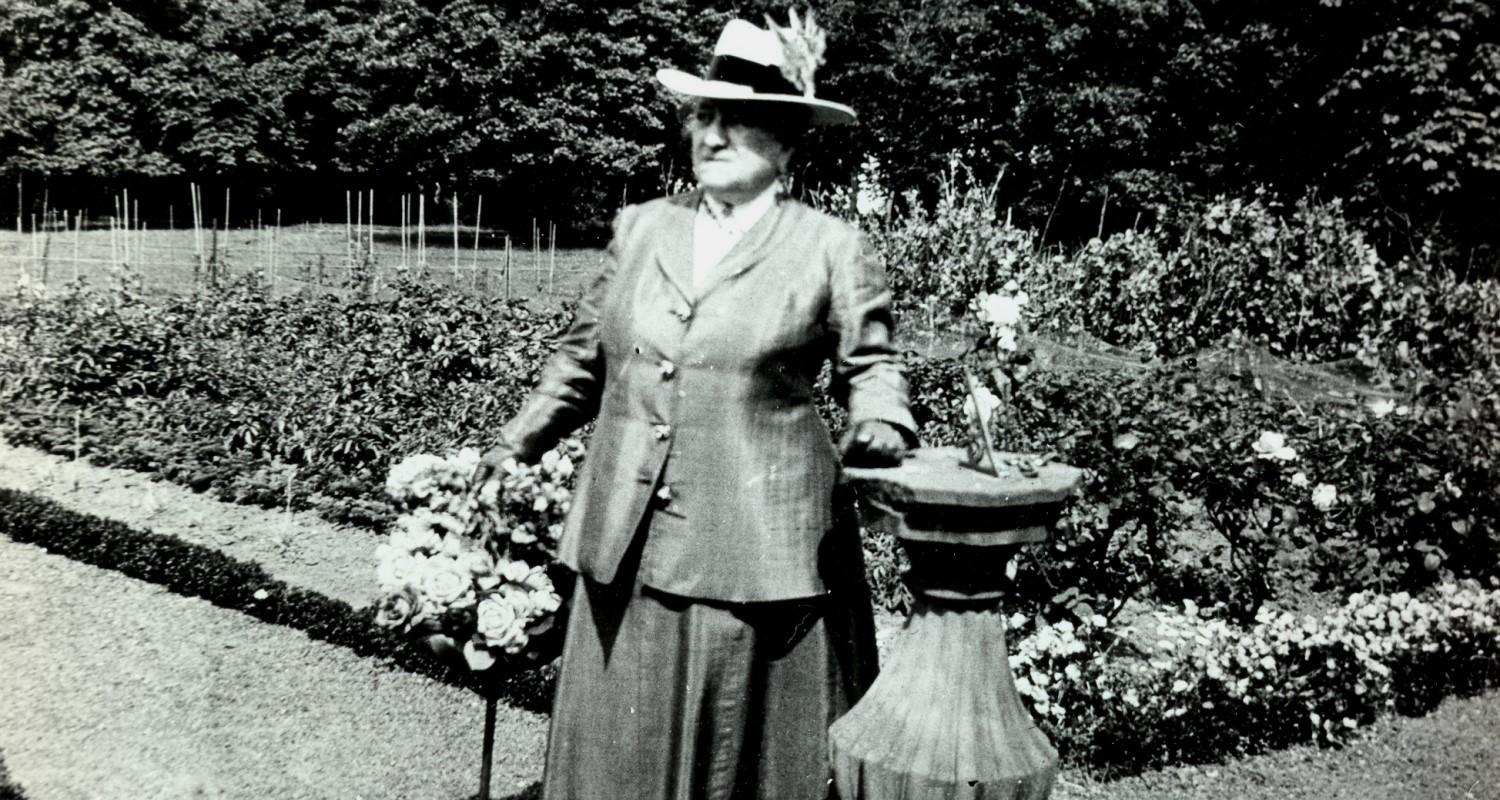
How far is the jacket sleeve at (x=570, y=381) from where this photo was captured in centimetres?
268

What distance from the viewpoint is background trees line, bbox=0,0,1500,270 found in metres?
18.2

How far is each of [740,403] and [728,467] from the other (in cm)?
13

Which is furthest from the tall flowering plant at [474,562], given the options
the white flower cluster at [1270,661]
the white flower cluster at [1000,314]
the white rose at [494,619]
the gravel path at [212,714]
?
the white flower cluster at [1270,661]

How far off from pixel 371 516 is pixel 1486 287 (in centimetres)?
682

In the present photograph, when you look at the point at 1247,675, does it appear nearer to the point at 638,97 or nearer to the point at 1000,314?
the point at 1000,314

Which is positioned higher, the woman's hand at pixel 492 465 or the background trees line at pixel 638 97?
the background trees line at pixel 638 97

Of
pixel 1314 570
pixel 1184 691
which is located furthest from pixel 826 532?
pixel 1314 570

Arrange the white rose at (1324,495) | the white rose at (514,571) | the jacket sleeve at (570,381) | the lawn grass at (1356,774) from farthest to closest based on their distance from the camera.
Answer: the white rose at (1324,495) → the lawn grass at (1356,774) → the white rose at (514,571) → the jacket sleeve at (570,381)

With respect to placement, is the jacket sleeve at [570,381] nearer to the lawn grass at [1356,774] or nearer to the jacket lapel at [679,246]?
the jacket lapel at [679,246]

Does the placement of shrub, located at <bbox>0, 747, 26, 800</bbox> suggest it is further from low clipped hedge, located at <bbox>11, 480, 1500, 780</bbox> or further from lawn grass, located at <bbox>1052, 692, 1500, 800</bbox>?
lawn grass, located at <bbox>1052, 692, 1500, 800</bbox>

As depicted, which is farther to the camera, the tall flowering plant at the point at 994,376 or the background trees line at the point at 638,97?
the background trees line at the point at 638,97

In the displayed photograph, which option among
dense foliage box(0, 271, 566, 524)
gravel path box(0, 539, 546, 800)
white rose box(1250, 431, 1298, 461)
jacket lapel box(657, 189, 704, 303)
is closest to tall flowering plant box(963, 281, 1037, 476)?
jacket lapel box(657, 189, 704, 303)

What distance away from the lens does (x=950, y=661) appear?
2.40m

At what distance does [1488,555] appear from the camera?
5191 millimetres
